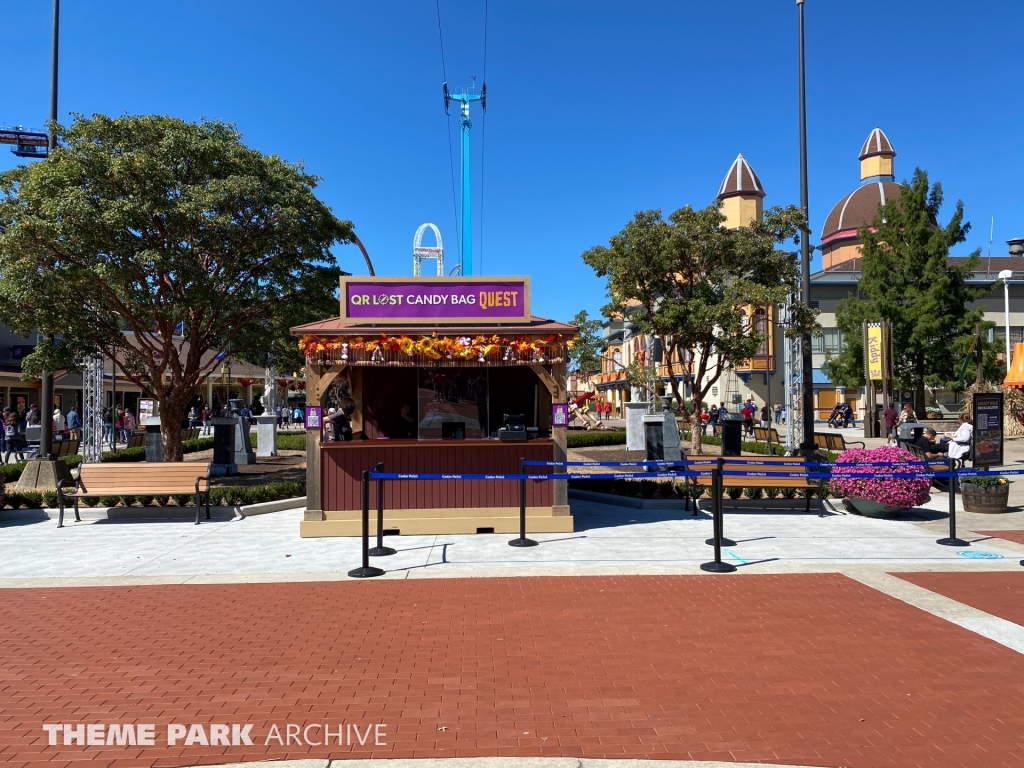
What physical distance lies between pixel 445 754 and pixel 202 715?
5.19 ft

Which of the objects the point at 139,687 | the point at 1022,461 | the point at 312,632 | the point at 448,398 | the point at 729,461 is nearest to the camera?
the point at 139,687

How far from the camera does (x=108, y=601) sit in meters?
6.81

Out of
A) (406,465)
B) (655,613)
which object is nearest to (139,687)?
(655,613)

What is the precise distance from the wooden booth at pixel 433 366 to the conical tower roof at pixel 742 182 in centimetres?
4276

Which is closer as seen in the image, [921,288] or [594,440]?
[594,440]

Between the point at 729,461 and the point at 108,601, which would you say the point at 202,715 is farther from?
the point at 729,461

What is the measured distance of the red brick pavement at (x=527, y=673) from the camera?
3855 mm

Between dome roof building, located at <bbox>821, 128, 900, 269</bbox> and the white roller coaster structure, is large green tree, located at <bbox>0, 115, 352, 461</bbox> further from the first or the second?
dome roof building, located at <bbox>821, 128, 900, 269</bbox>

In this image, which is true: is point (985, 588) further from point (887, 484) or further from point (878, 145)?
point (878, 145)

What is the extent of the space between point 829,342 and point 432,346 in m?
47.6

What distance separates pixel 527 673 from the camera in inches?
192

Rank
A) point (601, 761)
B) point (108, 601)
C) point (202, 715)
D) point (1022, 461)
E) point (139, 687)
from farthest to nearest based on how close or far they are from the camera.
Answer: point (1022, 461), point (108, 601), point (139, 687), point (202, 715), point (601, 761)

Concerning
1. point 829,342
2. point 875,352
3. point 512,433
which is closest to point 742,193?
point 829,342

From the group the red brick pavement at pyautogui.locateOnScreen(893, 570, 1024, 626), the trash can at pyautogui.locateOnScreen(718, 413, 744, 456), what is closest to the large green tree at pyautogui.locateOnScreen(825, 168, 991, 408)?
the trash can at pyautogui.locateOnScreen(718, 413, 744, 456)
